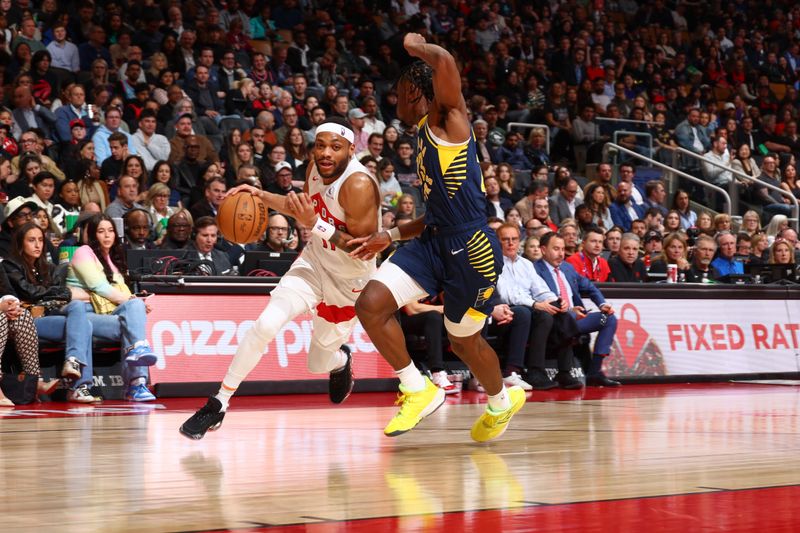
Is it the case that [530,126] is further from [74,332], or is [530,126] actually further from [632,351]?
[74,332]

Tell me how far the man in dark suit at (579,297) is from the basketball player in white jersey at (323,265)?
4.56m

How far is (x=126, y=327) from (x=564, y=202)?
302 inches

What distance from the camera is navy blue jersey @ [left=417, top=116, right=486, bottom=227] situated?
6029mm

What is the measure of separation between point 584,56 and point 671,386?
32.3 ft

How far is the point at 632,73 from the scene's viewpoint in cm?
2131

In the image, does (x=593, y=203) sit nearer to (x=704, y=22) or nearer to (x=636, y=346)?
(x=636, y=346)

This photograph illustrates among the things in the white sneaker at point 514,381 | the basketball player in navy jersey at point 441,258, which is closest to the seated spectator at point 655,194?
the white sneaker at point 514,381

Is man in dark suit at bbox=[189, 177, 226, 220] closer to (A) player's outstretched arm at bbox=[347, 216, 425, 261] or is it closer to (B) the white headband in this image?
(B) the white headband

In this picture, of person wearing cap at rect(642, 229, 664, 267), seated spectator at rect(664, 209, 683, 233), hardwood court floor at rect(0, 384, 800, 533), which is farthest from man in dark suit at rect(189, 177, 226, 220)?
seated spectator at rect(664, 209, 683, 233)

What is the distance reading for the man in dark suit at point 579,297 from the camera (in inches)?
442

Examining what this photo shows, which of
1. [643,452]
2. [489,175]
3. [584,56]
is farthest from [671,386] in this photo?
[584,56]

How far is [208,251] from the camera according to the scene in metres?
10.7

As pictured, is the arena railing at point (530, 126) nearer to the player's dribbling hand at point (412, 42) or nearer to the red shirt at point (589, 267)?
the red shirt at point (589, 267)

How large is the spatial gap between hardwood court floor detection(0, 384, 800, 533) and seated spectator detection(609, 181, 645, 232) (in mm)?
7556
